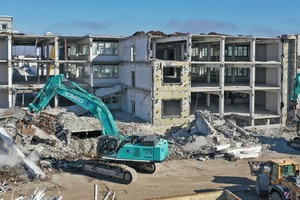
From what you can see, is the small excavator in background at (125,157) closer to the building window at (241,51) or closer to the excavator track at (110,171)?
the excavator track at (110,171)

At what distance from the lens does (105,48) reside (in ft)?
148

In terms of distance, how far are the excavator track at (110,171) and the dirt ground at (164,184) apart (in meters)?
0.45

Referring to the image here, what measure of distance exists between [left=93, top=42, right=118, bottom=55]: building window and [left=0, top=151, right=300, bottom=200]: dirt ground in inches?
808

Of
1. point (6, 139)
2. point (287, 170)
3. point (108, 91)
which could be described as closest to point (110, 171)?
point (6, 139)

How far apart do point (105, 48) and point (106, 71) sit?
8.15 ft

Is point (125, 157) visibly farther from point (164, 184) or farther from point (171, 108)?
point (171, 108)

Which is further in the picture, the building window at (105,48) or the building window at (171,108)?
the building window at (105,48)

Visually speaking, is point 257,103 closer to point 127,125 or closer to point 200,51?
point 200,51

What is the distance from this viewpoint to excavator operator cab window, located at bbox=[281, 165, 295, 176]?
19500 mm

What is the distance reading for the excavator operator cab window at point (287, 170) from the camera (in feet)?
64.0

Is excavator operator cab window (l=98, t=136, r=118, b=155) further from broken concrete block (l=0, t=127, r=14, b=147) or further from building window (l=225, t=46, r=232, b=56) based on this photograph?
building window (l=225, t=46, r=232, b=56)

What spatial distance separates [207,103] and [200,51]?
7982mm

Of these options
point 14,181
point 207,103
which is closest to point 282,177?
point 14,181

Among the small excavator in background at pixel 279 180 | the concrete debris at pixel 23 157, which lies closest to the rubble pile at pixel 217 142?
the small excavator in background at pixel 279 180
